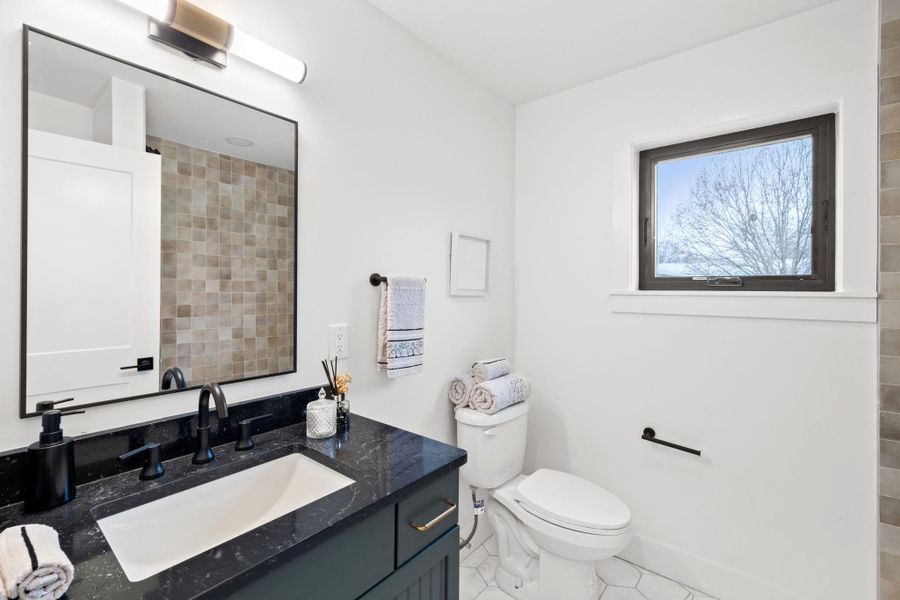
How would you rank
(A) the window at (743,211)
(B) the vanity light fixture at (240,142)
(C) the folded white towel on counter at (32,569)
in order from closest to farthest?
(C) the folded white towel on counter at (32,569) < (B) the vanity light fixture at (240,142) < (A) the window at (743,211)

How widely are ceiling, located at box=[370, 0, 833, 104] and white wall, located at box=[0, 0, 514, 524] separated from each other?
0.40ft

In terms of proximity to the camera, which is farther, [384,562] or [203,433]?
[203,433]

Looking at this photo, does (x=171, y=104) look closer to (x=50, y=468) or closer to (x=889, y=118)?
(x=50, y=468)

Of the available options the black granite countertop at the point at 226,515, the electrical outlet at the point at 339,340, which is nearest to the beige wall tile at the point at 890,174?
the black granite countertop at the point at 226,515

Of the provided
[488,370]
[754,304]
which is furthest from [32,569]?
[754,304]

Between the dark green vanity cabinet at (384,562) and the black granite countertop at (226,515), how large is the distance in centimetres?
3

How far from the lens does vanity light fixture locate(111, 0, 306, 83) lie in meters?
0.99

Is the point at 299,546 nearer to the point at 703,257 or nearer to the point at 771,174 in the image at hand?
the point at 703,257

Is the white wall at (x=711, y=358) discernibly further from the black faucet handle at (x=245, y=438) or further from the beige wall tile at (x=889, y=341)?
the black faucet handle at (x=245, y=438)

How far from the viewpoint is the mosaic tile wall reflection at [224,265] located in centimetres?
106

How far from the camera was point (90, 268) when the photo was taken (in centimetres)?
93

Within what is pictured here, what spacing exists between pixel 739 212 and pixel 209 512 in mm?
2223

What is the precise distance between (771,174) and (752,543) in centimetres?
155

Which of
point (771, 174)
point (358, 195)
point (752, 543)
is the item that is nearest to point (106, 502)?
point (358, 195)
